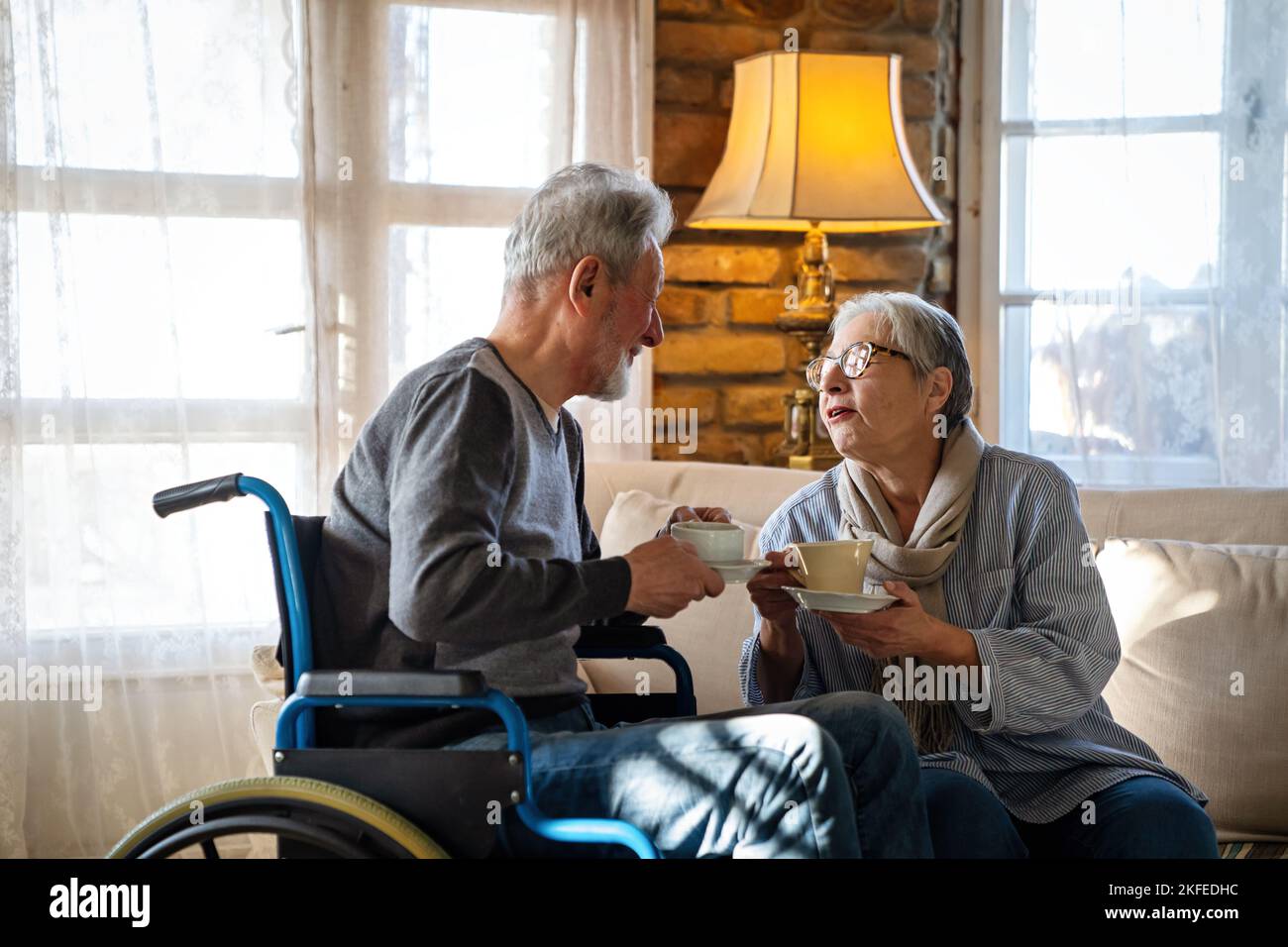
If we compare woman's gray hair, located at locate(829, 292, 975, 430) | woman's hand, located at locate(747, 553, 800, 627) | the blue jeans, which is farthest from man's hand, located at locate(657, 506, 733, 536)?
the blue jeans

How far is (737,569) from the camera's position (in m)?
1.61

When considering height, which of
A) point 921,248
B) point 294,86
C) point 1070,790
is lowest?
point 1070,790

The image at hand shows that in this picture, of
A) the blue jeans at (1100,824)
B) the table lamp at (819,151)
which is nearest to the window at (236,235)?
the table lamp at (819,151)

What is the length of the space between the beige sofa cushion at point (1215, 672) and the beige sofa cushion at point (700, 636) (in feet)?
2.05

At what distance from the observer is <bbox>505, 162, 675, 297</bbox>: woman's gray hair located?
1.65m

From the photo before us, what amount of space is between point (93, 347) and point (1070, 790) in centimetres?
207

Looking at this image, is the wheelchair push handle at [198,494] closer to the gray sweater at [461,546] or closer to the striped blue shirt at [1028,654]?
the gray sweater at [461,546]

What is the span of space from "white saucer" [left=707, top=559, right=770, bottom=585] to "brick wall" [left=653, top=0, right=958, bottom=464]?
1.48 metres

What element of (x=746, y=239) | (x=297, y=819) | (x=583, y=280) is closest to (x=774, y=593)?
(x=583, y=280)

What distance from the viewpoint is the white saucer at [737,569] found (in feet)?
5.28

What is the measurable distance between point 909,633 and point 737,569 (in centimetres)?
26

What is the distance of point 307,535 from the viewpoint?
60.6 inches
